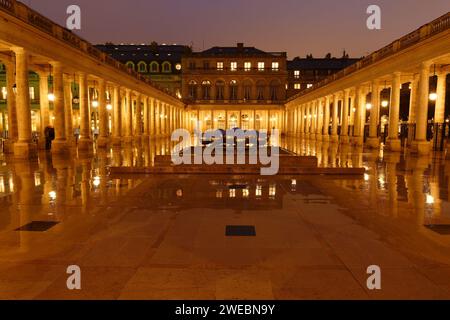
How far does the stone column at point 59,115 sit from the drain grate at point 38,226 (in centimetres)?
1976

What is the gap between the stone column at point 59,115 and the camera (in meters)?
25.9

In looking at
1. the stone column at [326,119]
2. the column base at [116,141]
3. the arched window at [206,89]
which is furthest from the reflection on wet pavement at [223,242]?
the arched window at [206,89]

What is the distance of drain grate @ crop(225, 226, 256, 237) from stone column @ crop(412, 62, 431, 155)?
23.3 meters

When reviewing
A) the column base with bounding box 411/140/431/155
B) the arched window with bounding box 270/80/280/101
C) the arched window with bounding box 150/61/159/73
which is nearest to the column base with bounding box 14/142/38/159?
the column base with bounding box 411/140/431/155

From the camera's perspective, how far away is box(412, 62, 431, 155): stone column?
2608cm

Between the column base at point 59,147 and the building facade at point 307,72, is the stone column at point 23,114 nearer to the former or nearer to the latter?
the column base at point 59,147

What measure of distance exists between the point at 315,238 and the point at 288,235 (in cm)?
52

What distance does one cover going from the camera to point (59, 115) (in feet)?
86.5

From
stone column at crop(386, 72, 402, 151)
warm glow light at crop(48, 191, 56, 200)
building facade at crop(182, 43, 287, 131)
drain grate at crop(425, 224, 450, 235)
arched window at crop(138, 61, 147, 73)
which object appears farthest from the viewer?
arched window at crop(138, 61, 147, 73)

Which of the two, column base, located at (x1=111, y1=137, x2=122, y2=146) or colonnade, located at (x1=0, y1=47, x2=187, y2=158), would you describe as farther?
column base, located at (x1=111, y1=137, x2=122, y2=146)

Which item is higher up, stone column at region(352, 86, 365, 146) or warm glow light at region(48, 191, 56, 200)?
stone column at region(352, 86, 365, 146)

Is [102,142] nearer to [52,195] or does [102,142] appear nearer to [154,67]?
[52,195]

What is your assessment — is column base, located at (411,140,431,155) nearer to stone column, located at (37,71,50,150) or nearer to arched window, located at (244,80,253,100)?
stone column, located at (37,71,50,150)

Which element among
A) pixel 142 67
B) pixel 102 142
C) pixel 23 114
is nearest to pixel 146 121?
pixel 102 142
